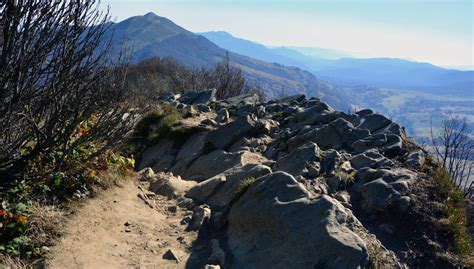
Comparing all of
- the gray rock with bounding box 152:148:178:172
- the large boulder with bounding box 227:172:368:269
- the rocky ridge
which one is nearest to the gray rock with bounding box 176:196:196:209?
the rocky ridge

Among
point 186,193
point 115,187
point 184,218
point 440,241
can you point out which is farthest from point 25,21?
point 440,241

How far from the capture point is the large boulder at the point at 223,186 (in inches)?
394

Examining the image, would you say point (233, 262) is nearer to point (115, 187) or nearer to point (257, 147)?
point (115, 187)

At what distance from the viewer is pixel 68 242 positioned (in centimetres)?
722

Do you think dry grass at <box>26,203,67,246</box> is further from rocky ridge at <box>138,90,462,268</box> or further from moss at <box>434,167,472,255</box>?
moss at <box>434,167,472,255</box>

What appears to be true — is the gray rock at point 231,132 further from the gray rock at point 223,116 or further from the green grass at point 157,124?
the green grass at point 157,124

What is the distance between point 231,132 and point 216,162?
2.21 meters

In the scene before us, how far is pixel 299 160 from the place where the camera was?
35.9 ft

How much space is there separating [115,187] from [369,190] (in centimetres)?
580

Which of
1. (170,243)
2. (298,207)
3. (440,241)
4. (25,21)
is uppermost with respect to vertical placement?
(25,21)

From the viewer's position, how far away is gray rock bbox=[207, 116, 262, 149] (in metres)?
14.7

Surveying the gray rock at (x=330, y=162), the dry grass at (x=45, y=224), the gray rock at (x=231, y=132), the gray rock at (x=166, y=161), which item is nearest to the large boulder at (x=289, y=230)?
the gray rock at (x=330, y=162)

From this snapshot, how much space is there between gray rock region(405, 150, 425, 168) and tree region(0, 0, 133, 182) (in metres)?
7.21

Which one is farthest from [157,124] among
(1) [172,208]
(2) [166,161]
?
A: (1) [172,208]
